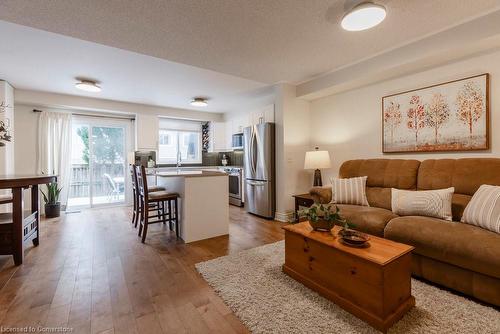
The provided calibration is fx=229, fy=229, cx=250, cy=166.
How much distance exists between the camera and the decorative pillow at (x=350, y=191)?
2.95 meters

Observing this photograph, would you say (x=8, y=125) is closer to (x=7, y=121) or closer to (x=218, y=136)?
(x=7, y=121)

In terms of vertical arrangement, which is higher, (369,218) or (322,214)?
(322,214)

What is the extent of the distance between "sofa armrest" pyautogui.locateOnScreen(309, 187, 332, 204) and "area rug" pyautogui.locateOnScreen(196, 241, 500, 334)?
1.29 m

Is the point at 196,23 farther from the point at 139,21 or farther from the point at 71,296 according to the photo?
the point at 71,296

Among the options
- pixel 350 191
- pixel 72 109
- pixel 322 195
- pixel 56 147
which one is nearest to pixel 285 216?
pixel 322 195

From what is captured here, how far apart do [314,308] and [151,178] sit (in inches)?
190

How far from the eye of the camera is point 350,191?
9.86 ft

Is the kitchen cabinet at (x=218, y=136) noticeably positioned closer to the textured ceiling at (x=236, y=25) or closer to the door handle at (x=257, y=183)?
the door handle at (x=257, y=183)

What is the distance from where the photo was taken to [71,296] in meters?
1.84

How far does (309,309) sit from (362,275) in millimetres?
452

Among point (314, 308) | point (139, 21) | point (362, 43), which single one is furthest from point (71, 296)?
point (362, 43)

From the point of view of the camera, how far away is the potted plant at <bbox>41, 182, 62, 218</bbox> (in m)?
4.41

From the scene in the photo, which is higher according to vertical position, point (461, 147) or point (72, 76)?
point (72, 76)

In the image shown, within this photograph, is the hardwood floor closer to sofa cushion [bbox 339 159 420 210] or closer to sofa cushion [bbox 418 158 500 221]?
sofa cushion [bbox 339 159 420 210]
